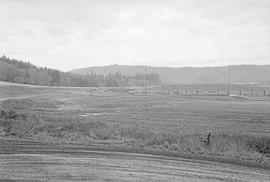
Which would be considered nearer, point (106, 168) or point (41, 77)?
point (106, 168)

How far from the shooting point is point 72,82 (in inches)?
6540

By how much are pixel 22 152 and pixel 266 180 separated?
10368 mm

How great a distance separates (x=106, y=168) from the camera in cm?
1143

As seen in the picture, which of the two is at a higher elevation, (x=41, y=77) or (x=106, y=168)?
(x=41, y=77)

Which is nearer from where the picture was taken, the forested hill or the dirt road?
the dirt road

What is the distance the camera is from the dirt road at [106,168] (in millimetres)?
10359

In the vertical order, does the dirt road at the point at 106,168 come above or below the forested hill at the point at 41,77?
below

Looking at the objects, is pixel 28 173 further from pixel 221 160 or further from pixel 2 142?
pixel 221 160

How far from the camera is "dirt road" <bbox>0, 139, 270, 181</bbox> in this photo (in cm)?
1036

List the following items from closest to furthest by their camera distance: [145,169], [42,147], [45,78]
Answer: [145,169]
[42,147]
[45,78]

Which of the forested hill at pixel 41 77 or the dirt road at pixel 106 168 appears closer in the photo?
the dirt road at pixel 106 168

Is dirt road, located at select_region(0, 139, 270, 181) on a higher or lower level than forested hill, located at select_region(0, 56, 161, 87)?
lower

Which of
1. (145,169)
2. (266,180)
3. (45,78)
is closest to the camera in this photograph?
(266,180)

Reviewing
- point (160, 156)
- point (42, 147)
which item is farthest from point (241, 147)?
point (42, 147)
